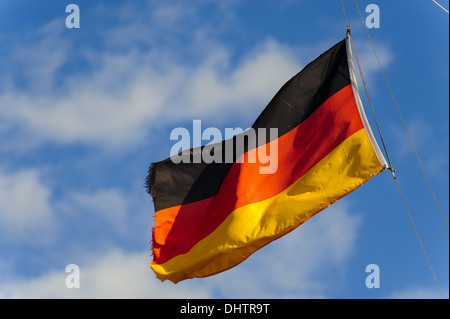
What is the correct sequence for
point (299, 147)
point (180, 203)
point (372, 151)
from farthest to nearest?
point (180, 203) < point (299, 147) < point (372, 151)

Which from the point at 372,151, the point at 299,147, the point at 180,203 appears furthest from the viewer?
the point at 180,203

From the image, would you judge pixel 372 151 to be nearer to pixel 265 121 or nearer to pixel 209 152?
pixel 265 121

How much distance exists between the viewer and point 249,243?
20.1 meters

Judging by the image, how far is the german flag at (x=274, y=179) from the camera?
1962 cm

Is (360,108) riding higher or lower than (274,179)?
higher

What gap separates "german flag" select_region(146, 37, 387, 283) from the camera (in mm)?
19625

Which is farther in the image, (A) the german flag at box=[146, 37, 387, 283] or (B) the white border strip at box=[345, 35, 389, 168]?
(A) the german flag at box=[146, 37, 387, 283]

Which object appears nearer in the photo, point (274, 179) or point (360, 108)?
point (360, 108)

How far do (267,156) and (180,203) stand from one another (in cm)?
275

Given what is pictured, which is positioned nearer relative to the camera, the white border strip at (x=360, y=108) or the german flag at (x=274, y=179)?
the white border strip at (x=360, y=108)

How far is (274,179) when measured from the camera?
810 inches

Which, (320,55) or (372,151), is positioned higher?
(320,55)
